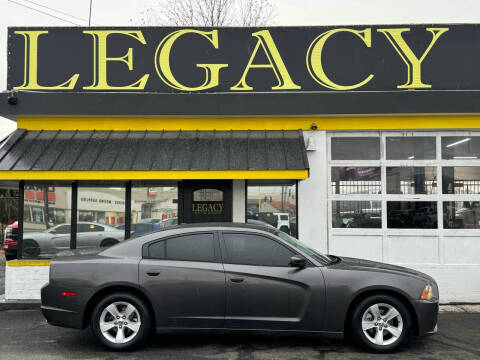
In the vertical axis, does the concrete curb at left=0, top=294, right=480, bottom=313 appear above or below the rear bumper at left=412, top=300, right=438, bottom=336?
below

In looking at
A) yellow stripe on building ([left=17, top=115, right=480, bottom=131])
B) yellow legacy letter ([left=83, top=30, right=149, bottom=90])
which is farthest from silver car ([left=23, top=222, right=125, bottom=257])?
yellow legacy letter ([left=83, top=30, right=149, bottom=90])

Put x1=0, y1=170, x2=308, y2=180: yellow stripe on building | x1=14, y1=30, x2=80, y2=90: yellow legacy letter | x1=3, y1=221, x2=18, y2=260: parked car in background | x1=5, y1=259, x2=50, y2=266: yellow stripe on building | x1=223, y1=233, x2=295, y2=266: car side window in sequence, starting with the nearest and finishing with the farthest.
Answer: x1=223, y1=233, x2=295, y2=266: car side window, x1=0, y1=170, x2=308, y2=180: yellow stripe on building, x1=5, y1=259, x2=50, y2=266: yellow stripe on building, x1=14, y1=30, x2=80, y2=90: yellow legacy letter, x1=3, y1=221, x2=18, y2=260: parked car in background

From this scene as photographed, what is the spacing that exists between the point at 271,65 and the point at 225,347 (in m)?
5.31

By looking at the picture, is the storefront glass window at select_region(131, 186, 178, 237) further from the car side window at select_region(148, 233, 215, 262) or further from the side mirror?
the side mirror

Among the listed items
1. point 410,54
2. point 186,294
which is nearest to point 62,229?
point 186,294

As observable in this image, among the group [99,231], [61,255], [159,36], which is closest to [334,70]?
[159,36]

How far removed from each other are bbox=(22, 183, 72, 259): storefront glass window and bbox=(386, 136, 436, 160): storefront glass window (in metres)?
6.00

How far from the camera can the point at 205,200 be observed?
28.6 ft

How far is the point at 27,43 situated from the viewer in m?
8.96

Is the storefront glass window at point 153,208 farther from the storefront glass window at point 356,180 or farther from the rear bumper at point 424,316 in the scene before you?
the rear bumper at point 424,316

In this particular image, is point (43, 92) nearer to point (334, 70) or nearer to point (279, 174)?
point (279, 174)

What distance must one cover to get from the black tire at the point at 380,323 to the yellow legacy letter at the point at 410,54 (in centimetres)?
478

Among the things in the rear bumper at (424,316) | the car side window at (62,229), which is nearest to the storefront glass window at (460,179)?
the rear bumper at (424,316)

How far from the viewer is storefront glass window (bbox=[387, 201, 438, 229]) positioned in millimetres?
8500
